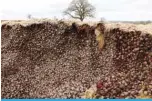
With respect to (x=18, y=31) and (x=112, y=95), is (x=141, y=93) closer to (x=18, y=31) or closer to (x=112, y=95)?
(x=112, y=95)

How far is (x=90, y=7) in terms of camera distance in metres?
49.2

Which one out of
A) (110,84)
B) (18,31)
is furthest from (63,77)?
(18,31)

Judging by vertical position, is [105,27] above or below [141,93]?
above

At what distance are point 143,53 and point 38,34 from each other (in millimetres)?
7413

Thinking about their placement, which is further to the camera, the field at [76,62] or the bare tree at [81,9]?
the bare tree at [81,9]

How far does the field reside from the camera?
20.3 metres

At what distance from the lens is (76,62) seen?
22875 millimetres

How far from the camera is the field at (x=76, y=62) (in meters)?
20.3

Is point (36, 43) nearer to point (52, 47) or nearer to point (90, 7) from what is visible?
point (52, 47)

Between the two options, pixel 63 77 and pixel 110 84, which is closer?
pixel 110 84

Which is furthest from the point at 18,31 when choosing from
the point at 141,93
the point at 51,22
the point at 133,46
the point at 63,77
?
the point at 141,93

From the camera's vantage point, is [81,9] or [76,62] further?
[81,9]

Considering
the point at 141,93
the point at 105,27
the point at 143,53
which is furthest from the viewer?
the point at 105,27

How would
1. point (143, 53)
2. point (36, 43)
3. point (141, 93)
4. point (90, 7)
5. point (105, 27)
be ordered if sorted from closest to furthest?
point (141, 93) → point (143, 53) → point (105, 27) → point (36, 43) → point (90, 7)
